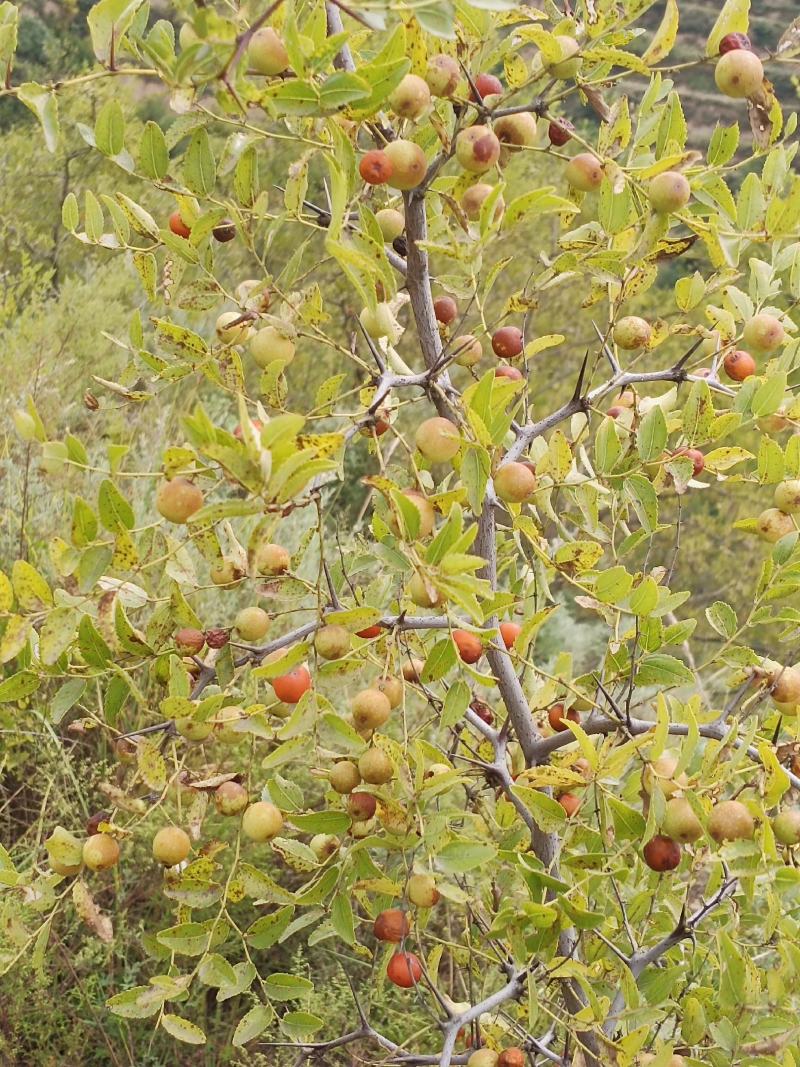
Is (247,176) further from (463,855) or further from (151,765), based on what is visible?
(463,855)

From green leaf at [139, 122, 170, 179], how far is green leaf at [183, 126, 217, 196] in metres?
0.06

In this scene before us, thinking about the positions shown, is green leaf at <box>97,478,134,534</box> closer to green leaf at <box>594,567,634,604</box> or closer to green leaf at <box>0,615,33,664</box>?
green leaf at <box>0,615,33,664</box>

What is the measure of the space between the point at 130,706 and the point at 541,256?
206 centimetres

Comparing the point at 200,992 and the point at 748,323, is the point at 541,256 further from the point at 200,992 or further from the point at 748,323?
the point at 200,992

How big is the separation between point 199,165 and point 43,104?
15 cm

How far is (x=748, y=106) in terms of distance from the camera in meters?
1.07

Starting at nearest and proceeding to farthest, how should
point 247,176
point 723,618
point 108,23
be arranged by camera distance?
point 108,23, point 247,176, point 723,618

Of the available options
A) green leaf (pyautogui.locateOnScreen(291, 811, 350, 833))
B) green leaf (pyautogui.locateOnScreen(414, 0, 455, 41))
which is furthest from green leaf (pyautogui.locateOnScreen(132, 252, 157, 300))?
green leaf (pyautogui.locateOnScreen(291, 811, 350, 833))

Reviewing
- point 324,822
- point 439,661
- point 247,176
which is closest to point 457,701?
point 439,661

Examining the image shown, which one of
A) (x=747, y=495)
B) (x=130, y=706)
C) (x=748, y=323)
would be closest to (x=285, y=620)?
(x=130, y=706)

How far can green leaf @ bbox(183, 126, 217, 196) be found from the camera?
944 millimetres

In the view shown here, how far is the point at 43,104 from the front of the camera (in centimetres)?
90

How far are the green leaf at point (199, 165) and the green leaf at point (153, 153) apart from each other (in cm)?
6

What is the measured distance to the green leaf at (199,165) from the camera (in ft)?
3.10
